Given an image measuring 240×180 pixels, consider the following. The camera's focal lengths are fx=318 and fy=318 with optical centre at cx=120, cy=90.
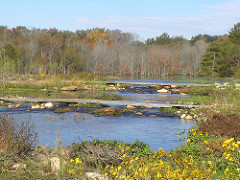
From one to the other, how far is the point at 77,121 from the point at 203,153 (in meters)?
6.31

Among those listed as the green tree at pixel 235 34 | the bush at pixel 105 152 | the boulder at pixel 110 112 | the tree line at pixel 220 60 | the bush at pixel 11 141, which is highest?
the green tree at pixel 235 34

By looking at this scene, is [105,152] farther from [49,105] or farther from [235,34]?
[235,34]

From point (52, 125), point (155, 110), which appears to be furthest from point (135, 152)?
point (155, 110)

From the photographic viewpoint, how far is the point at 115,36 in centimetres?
7481

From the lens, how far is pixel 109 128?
34.1 ft

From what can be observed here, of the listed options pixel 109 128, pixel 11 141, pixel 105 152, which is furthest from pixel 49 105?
pixel 105 152

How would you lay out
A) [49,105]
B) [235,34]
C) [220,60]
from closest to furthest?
→ [49,105], [220,60], [235,34]

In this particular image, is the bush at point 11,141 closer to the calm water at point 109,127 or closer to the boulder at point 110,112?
the calm water at point 109,127

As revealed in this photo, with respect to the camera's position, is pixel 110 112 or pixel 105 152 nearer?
pixel 105 152

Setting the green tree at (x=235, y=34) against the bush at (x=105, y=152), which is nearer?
the bush at (x=105, y=152)

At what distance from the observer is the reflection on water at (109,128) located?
8.72 meters

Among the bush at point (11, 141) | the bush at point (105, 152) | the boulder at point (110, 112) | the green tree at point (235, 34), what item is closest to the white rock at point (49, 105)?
the boulder at point (110, 112)

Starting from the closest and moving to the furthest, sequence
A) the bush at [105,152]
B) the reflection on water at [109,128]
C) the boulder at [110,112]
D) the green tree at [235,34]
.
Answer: the bush at [105,152] < the reflection on water at [109,128] < the boulder at [110,112] < the green tree at [235,34]

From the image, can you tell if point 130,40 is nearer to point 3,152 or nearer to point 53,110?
point 53,110
